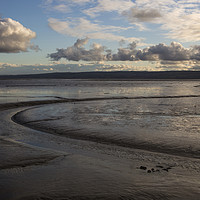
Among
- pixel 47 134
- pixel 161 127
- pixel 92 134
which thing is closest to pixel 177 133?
pixel 161 127

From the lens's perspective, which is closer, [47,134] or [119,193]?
[119,193]

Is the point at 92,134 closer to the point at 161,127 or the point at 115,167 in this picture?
the point at 161,127

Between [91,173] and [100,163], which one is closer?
[91,173]

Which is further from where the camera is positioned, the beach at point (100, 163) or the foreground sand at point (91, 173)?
the beach at point (100, 163)

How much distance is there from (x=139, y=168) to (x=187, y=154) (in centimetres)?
324

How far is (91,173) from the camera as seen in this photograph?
8195mm

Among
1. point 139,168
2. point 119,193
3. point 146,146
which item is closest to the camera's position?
point 119,193

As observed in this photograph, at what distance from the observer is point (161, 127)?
1667cm

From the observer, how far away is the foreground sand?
265 inches

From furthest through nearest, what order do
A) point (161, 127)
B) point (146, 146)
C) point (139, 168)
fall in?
point (161, 127) → point (146, 146) → point (139, 168)

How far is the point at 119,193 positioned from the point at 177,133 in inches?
360

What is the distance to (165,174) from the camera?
8.04 metres

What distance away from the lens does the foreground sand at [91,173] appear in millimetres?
6730

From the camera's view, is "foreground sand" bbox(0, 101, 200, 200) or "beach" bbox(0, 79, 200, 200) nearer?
"foreground sand" bbox(0, 101, 200, 200)
